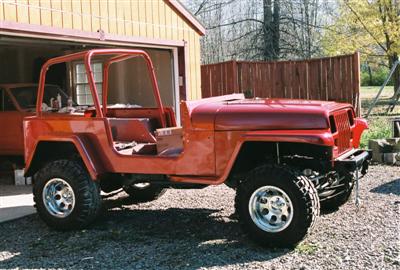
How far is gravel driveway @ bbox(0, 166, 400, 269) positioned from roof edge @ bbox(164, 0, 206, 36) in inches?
223

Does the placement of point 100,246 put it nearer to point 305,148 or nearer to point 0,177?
point 305,148

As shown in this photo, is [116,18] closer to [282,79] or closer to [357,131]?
[357,131]

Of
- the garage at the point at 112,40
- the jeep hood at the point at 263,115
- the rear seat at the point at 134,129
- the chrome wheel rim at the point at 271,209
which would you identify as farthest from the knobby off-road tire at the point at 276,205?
the garage at the point at 112,40

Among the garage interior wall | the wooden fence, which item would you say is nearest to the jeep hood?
the garage interior wall

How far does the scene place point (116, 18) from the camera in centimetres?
1008

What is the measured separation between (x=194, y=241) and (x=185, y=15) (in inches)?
293

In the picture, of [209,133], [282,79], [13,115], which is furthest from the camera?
[282,79]

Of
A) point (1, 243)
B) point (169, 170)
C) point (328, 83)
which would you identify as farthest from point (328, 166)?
point (328, 83)

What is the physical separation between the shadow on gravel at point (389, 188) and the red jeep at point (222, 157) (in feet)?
4.12

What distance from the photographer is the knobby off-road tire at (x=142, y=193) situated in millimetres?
7285

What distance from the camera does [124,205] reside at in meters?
7.29

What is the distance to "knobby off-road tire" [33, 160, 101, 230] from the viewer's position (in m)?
5.94

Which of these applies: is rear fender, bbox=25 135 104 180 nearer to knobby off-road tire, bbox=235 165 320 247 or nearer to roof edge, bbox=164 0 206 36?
knobby off-road tire, bbox=235 165 320 247

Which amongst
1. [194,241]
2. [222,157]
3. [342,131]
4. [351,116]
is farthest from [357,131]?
[194,241]
